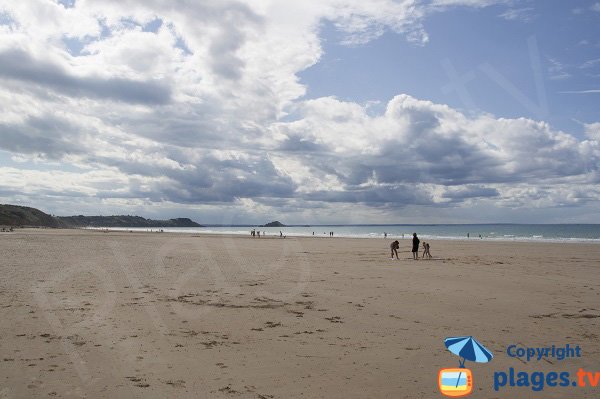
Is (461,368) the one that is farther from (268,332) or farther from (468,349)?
(268,332)

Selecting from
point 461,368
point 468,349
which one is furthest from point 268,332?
point 468,349

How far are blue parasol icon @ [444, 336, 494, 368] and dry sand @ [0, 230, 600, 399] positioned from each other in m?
0.20

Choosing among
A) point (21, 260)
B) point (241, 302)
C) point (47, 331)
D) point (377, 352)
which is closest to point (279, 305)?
point (241, 302)

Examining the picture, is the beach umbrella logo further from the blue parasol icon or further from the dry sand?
the dry sand

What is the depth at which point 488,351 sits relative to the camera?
26.4ft

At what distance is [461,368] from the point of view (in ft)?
24.2

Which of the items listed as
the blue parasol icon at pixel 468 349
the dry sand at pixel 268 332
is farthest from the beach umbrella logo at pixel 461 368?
the dry sand at pixel 268 332

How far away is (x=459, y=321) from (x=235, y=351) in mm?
5995

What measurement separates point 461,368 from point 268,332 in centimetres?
420

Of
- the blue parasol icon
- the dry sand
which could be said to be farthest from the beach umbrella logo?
the dry sand

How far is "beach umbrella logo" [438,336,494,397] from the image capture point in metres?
6.52

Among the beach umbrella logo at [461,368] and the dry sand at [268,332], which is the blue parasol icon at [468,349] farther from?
the dry sand at [268,332]

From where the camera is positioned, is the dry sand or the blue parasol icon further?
the blue parasol icon

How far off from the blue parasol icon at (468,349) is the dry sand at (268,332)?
0.65 feet
